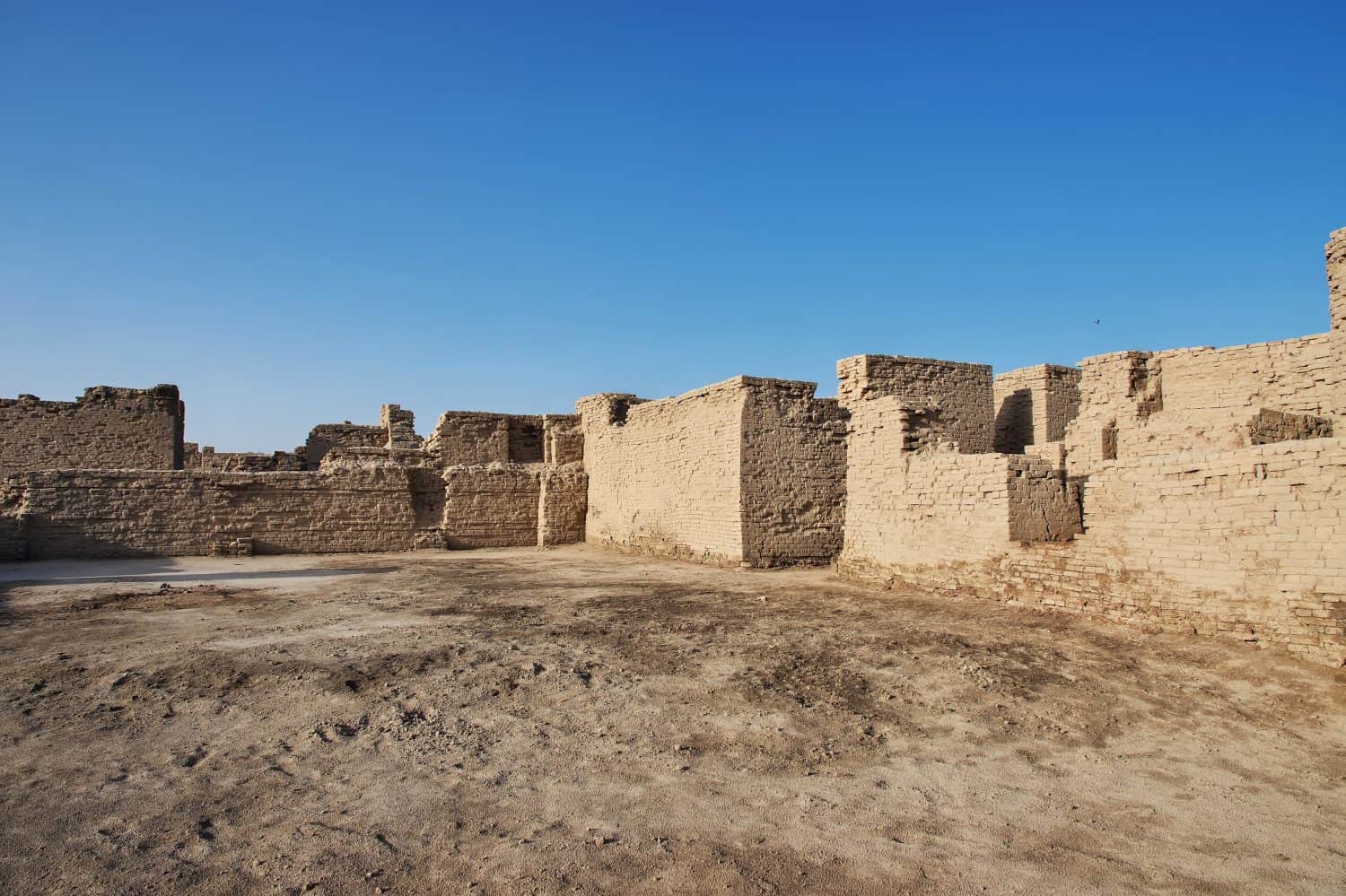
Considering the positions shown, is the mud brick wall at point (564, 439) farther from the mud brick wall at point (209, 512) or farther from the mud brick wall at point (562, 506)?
the mud brick wall at point (209, 512)

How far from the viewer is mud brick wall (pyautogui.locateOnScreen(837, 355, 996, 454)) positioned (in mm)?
13680

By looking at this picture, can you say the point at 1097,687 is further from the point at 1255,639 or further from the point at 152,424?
the point at 152,424

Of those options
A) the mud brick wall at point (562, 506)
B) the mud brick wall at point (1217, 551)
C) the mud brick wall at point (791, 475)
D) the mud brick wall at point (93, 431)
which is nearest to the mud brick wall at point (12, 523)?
the mud brick wall at point (93, 431)

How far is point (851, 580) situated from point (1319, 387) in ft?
21.1

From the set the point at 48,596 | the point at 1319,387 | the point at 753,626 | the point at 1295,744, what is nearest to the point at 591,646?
the point at 753,626

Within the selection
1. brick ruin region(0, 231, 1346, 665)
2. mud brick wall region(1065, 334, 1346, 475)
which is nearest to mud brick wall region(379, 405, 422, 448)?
brick ruin region(0, 231, 1346, 665)

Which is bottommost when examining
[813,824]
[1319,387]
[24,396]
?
[813,824]

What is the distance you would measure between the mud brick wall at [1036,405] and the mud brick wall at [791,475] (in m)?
5.57

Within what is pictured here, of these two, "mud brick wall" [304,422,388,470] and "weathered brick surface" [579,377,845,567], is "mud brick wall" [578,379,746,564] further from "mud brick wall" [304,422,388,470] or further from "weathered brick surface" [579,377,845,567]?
"mud brick wall" [304,422,388,470]

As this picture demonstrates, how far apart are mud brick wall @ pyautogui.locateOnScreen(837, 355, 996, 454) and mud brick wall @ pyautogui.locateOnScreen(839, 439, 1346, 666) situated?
18.0 feet

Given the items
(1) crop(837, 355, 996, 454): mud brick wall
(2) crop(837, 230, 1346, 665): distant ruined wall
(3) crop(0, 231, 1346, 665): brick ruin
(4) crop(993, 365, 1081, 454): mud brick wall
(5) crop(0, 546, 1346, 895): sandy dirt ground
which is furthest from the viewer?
(4) crop(993, 365, 1081, 454): mud brick wall

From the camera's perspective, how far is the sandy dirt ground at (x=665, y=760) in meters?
3.13

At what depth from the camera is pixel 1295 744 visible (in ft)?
14.7

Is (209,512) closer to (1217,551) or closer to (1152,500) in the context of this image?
(1152,500)
